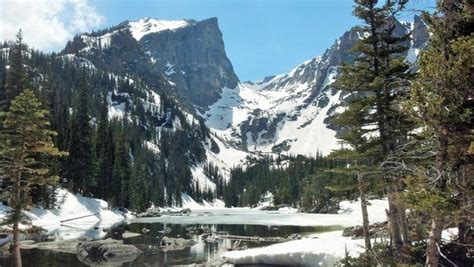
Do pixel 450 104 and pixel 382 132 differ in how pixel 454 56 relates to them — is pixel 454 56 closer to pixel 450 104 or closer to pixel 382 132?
pixel 450 104

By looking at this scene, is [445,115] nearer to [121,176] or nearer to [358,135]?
[358,135]

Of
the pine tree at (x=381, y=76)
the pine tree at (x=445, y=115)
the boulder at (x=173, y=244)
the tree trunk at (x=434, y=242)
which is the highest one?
the pine tree at (x=381, y=76)

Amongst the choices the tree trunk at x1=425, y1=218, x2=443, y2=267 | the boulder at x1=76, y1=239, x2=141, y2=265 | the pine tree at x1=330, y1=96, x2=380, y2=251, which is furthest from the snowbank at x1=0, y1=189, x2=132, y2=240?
the tree trunk at x1=425, y1=218, x2=443, y2=267

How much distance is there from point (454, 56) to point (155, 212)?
350 feet

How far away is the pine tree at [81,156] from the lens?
87938 mm

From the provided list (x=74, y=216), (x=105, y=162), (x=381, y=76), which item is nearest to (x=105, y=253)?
(x=381, y=76)

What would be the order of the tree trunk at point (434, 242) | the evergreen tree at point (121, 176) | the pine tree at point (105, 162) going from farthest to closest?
the evergreen tree at point (121, 176)
the pine tree at point (105, 162)
the tree trunk at point (434, 242)

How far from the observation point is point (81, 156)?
9038cm

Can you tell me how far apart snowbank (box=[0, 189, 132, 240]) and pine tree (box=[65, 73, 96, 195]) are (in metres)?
4.64

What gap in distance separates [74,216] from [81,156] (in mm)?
17619

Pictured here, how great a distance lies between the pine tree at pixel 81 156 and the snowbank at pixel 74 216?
4.64 meters

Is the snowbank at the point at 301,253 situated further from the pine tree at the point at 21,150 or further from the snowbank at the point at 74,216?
the snowbank at the point at 74,216

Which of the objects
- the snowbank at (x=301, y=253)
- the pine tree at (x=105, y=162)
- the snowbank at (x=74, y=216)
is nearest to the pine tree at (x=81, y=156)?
the pine tree at (x=105, y=162)

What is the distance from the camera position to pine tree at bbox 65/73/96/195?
8794 cm
